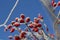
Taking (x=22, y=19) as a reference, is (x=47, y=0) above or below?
below

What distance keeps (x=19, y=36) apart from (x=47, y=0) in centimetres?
63

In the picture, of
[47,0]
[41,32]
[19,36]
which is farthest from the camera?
[41,32]

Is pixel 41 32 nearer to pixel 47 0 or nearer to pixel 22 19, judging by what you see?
pixel 22 19

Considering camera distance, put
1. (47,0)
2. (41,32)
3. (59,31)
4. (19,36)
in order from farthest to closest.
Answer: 1. (41,32)
2. (19,36)
3. (47,0)
4. (59,31)

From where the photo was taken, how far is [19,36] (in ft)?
5.67

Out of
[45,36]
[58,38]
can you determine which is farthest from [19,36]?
[58,38]

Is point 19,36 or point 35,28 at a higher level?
point 35,28

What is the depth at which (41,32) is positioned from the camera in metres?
1.91

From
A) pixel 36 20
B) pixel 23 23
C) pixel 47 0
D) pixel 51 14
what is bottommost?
pixel 51 14

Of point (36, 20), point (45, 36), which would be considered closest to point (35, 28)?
point (36, 20)

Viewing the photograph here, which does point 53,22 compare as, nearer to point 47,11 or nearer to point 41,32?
point 47,11

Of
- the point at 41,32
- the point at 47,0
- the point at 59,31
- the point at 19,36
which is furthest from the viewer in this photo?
the point at 41,32

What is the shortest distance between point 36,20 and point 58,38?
835 mm

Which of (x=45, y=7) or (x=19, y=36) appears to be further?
(x=19, y=36)
